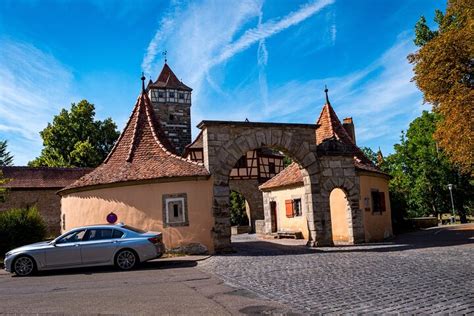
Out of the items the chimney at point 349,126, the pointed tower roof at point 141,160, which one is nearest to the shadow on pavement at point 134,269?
the pointed tower roof at point 141,160

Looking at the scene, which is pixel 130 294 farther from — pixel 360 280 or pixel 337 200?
pixel 337 200

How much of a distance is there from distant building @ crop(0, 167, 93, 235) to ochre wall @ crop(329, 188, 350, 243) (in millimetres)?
21302

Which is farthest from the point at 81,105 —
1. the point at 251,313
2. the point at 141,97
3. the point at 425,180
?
the point at 251,313

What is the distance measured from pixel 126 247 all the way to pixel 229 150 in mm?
5842

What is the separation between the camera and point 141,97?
64.6 feet

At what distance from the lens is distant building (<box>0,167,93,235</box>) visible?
31.1 m

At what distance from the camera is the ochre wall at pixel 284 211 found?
2152 cm

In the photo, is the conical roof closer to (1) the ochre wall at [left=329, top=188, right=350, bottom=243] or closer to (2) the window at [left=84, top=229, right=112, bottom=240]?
(1) the ochre wall at [left=329, top=188, right=350, bottom=243]

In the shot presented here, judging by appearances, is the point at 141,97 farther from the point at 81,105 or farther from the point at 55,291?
the point at 81,105

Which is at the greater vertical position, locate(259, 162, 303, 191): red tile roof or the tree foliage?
the tree foliage

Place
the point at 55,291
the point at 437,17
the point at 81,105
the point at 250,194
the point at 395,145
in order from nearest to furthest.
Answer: the point at 55,291
the point at 437,17
the point at 250,194
the point at 395,145
the point at 81,105

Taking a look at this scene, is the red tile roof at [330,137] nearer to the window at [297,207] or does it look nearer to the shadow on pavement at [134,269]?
the window at [297,207]

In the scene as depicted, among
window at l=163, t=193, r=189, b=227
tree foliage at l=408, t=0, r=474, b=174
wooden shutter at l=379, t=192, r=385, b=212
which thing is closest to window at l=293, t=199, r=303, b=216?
wooden shutter at l=379, t=192, r=385, b=212

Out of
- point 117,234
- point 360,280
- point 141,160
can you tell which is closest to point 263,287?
point 360,280
